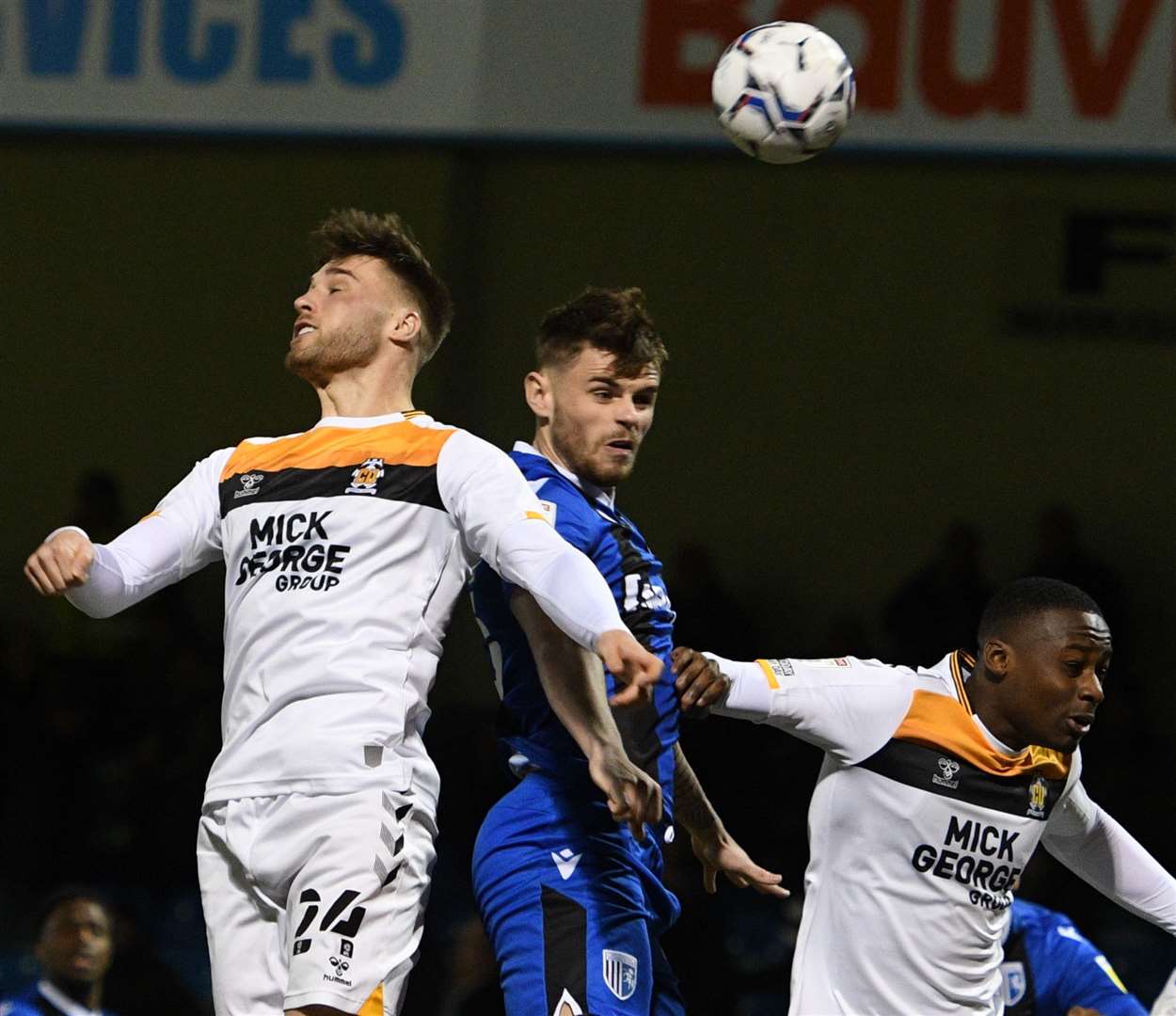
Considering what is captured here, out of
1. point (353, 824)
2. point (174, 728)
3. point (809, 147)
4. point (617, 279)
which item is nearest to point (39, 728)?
point (174, 728)

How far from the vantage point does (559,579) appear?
145 inches

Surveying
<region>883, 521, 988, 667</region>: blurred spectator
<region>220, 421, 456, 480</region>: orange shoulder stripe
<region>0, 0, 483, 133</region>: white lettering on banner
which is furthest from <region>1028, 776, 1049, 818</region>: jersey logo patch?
<region>0, 0, 483, 133</region>: white lettering on banner

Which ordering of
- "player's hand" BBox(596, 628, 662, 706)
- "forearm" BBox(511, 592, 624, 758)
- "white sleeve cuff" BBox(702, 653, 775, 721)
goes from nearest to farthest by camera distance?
1. "player's hand" BBox(596, 628, 662, 706)
2. "forearm" BBox(511, 592, 624, 758)
3. "white sleeve cuff" BBox(702, 653, 775, 721)

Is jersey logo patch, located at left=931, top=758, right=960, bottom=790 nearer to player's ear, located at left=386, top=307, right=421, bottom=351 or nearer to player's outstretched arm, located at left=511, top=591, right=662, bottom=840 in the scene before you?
player's outstretched arm, located at left=511, top=591, right=662, bottom=840

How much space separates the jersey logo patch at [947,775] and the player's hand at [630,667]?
4.02ft

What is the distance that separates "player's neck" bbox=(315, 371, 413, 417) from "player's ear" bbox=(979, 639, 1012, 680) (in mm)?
1455

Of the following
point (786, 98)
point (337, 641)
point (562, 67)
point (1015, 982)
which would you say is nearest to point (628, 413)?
point (337, 641)

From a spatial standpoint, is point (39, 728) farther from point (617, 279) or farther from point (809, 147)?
point (809, 147)

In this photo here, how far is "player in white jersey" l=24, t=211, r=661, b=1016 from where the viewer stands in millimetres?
3676

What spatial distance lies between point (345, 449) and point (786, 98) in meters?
1.95

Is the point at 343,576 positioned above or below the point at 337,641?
above

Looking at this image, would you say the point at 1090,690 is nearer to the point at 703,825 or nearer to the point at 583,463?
the point at 703,825

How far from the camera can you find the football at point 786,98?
5375mm

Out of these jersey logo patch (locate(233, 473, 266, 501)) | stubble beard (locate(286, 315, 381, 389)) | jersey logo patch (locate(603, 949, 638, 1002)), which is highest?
stubble beard (locate(286, 315, 381, 389))
